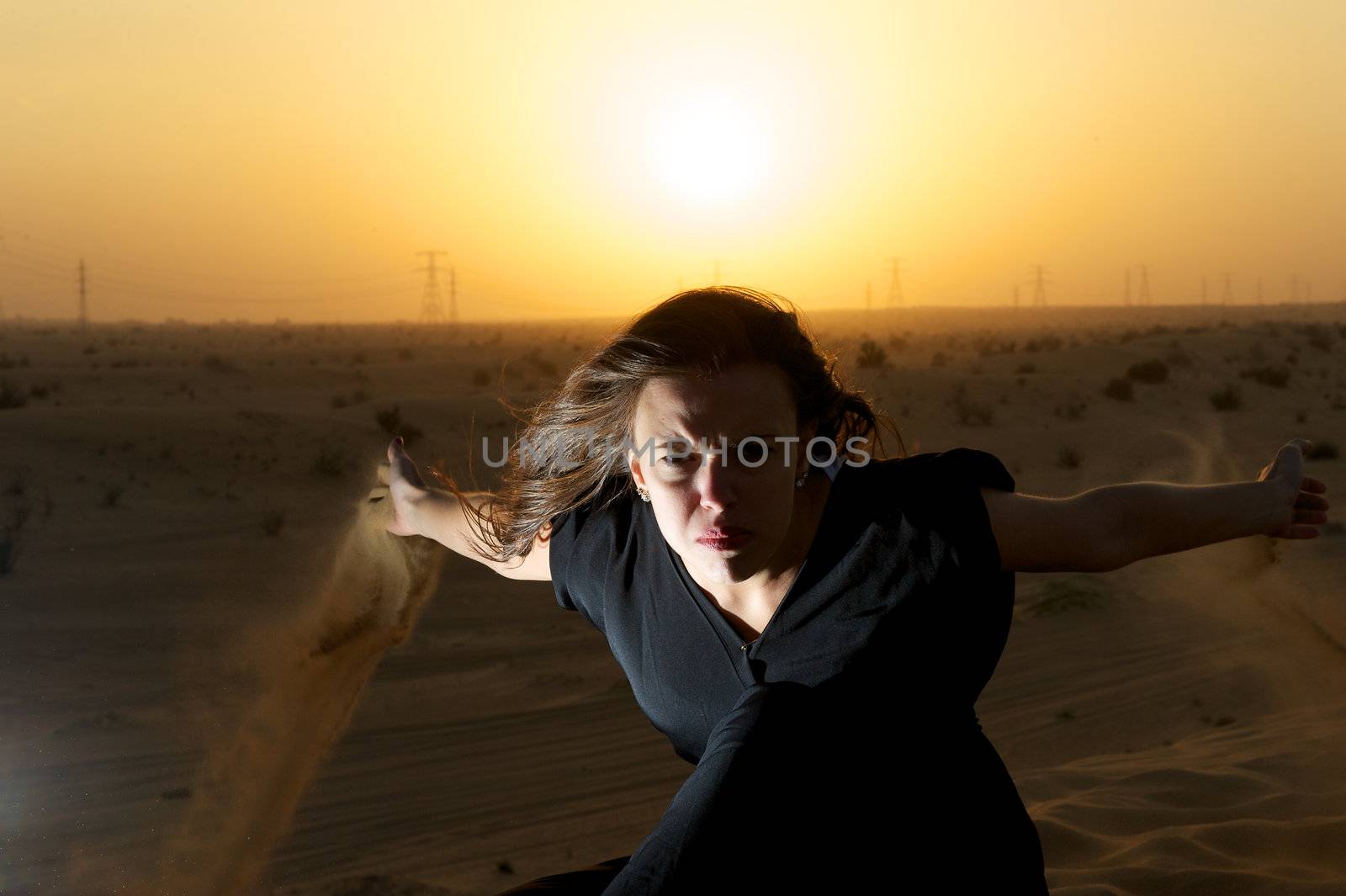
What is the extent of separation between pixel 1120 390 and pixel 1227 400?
2043 millimetres

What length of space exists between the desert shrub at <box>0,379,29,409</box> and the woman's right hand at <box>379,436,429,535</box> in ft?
61.1

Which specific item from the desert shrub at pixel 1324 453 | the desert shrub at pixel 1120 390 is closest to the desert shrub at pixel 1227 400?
the desert shrub at pixel 1120 390

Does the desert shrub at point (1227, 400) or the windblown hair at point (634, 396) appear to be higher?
the windblown hair at point (634, 396)

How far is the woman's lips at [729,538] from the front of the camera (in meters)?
2.39

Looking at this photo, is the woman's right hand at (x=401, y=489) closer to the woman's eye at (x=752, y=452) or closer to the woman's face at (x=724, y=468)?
the woman's face at (x=724, y=468)

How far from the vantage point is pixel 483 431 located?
63.4 ft

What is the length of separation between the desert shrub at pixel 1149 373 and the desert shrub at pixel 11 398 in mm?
20554

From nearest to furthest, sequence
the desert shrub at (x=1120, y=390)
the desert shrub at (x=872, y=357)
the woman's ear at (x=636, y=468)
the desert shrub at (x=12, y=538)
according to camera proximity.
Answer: the woman's ear at (x=636, y=468) → the desert shrub at (x=12, y=538) → the desert shrub at (x=1120, y=390) → the desert shrub at (x=872, y=357)

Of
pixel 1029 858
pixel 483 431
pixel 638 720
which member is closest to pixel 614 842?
pixel 638 720

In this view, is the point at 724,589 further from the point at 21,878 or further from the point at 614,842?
the point at 21,878

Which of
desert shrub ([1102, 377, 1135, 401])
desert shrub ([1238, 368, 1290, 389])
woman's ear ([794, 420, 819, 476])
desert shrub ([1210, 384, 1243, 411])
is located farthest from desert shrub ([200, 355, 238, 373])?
woman's ear ([794, 420, 819, 476])

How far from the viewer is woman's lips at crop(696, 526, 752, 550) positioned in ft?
7.84

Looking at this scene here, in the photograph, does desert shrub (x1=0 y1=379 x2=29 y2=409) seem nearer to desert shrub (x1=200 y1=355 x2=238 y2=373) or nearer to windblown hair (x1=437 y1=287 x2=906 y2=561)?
desert shrub (x1=200 y1=355 x2=238 y2=373)

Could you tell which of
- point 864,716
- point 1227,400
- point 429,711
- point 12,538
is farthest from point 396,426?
point 864,716
